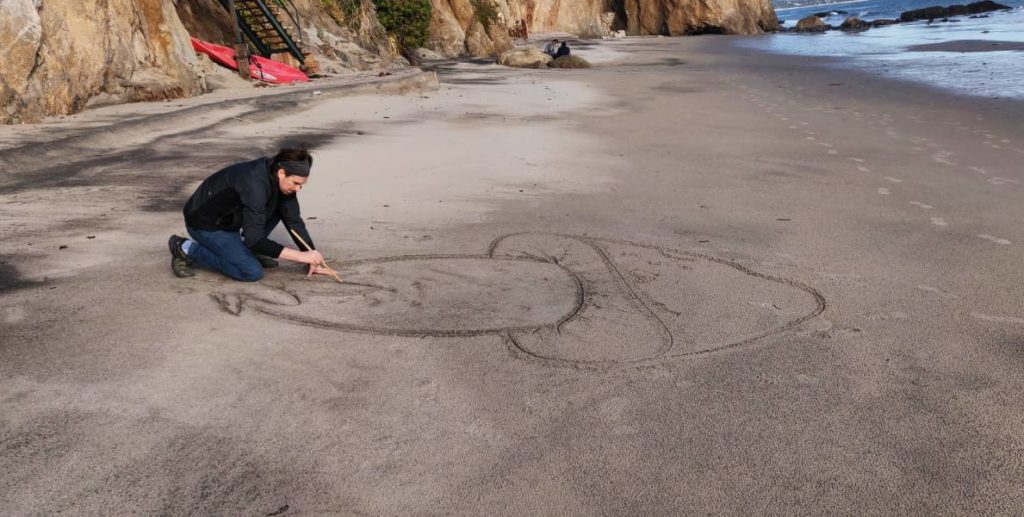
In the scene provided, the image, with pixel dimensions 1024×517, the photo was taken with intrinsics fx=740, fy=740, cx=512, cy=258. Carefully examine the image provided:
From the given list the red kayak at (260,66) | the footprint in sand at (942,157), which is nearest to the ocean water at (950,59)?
the footprint in sand at (942,157)

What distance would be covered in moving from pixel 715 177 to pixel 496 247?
130 inches

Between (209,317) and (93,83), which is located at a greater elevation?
(93,83)

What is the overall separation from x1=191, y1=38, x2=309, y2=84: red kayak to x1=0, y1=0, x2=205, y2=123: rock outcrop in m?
1.38

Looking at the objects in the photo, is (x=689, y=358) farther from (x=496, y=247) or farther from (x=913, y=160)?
(x=913, y=160)

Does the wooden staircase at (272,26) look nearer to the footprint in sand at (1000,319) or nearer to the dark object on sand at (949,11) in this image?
the footprint in sand at (1000,319)

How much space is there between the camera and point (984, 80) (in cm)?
1611

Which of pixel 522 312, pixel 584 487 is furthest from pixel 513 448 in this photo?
pixel 522 312

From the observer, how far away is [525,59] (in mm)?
24016

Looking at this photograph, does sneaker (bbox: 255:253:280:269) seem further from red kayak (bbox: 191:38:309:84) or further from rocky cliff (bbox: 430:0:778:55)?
rocky cliff (bbox: 430:0:778:55)

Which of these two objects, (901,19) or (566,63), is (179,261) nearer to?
(566,63)

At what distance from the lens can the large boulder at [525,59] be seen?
23859 mm

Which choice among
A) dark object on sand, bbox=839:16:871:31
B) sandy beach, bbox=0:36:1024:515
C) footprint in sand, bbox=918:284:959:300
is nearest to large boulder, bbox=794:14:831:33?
dark object on sand, bbox=839:16:871:31

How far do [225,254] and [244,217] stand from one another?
31 cm

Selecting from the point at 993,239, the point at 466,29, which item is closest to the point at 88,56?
the point at 993,239
